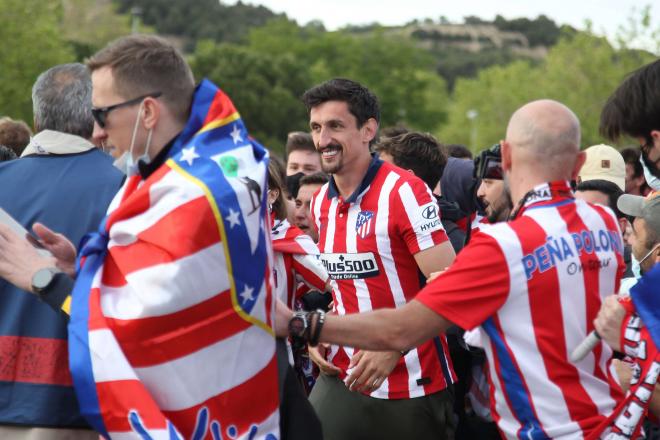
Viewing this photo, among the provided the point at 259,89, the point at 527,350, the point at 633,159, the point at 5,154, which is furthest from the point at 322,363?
the point at 259,89

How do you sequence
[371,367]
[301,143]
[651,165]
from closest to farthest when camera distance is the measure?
[651,165], [371,367], [301,143]

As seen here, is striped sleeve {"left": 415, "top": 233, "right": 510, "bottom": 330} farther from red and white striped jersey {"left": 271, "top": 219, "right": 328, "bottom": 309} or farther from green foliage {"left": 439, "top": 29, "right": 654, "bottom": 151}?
green foliage {"left": 439, "top": 29, "right": 654, "bottom": 151}

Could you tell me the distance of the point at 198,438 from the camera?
3285 millimetres

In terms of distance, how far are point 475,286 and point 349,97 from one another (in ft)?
8.33

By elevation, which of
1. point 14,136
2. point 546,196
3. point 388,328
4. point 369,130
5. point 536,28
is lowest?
point 536,28

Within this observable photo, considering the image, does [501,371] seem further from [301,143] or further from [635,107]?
[301,143]

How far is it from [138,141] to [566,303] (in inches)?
71.6

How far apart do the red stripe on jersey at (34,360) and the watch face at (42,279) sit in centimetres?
40

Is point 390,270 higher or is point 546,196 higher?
point 546,196

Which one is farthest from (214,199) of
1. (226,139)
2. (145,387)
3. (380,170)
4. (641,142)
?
(380,170)

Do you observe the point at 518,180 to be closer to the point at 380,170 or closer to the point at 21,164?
the point at 380,170

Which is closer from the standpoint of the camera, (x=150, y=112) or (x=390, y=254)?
(x=150, y=112)

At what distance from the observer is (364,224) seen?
17.3 ft

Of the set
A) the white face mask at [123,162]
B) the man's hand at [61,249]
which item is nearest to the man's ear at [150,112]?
the white face mask at [123,162]
